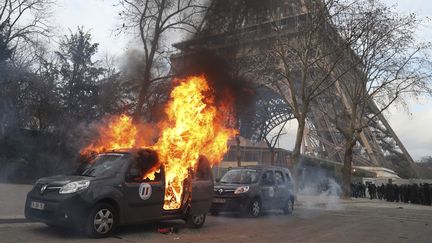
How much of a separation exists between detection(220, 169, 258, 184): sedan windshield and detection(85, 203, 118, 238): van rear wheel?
615 cm

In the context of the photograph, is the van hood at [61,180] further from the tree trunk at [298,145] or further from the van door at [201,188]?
the tree trunk at [298,145]

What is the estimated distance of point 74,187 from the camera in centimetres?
779

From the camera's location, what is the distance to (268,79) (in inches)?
1068

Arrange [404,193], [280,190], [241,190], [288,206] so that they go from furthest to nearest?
1. [404,193]
2. [288,206]
3. [280,190]
4. [241,190]

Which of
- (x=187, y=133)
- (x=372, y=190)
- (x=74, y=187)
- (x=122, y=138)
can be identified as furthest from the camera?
(x=372, y=190)

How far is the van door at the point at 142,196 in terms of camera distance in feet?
27.8

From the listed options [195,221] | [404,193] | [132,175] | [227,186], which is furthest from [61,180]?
[404,193]

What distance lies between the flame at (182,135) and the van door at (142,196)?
0.72 feet

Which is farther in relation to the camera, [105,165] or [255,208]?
[255,208]

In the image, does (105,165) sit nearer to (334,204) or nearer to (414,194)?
(334,204)

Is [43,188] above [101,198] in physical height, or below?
above

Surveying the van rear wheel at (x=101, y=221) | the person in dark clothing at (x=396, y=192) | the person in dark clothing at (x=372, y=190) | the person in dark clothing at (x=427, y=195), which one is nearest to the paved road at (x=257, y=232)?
the van rear wheel at (x=101, y=221)

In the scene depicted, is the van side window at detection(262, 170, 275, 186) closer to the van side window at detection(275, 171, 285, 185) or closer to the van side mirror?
the van side window at detection(275, 171, 285, 185)

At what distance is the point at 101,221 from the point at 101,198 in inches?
17.3
